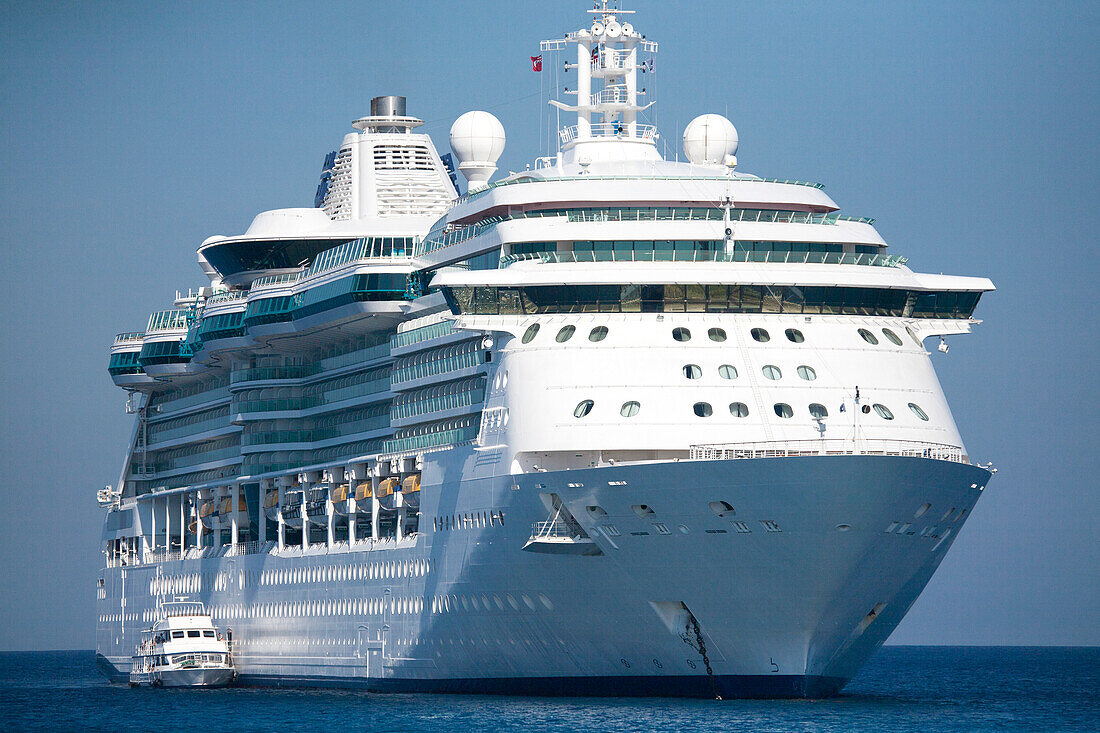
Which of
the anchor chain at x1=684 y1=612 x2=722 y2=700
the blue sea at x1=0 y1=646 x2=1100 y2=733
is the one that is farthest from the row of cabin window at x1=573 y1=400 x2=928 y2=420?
the blue sea at x1=0 y1=646 x2=1100 y2=733

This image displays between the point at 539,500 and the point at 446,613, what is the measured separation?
6.05 m

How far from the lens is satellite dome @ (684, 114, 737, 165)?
179 feet

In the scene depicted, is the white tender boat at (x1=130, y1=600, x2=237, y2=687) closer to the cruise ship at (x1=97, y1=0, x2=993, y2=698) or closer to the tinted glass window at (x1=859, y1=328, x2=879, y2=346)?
the cruise ship at (x1=97, y1=0, x2=993, y2=698)

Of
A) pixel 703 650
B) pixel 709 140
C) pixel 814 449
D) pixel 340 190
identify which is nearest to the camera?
pixel 814 449

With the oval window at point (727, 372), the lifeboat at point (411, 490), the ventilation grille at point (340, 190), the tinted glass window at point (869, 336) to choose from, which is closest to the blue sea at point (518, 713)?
the lifeboat at point (411, 490)

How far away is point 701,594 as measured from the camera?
43969 millimetres

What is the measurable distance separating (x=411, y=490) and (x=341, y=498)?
5.86 metres

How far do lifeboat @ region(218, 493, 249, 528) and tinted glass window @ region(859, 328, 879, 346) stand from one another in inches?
975

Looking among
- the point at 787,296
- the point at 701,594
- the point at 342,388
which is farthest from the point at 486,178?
the point at 701,594

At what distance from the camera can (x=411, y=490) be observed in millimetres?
53031

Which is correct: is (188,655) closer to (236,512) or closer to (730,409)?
(236,512)

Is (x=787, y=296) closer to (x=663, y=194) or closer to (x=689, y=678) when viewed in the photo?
(x=663, y=194)

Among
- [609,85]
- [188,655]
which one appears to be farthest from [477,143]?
[188,655]

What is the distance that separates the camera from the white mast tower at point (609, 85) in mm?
54938
